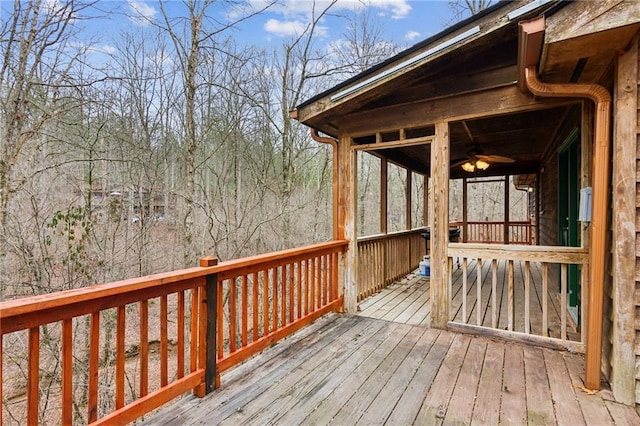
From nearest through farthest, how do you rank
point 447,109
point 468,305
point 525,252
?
point 525,252 < point 447,109 < point 468,305

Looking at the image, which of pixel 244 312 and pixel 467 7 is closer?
pixel 244 312

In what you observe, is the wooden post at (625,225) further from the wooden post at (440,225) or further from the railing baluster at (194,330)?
the railing baluster at (194,330)

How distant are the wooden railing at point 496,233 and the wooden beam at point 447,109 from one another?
323 inches

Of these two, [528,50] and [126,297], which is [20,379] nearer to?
[126,297]

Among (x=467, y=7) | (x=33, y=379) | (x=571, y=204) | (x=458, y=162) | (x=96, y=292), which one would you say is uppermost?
(x=467, y=7)

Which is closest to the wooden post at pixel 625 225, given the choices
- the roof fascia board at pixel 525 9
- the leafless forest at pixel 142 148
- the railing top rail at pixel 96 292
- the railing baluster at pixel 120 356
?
the roof fascia board at pixel 525 9

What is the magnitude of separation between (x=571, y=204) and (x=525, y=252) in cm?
125

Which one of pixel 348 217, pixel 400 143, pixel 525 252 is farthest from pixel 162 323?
pixel 525 252

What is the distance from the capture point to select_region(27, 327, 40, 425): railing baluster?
1.43m

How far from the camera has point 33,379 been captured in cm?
144

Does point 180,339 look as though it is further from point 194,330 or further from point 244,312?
point 244,312

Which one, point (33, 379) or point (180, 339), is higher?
point (33, 379)

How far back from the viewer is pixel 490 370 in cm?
257

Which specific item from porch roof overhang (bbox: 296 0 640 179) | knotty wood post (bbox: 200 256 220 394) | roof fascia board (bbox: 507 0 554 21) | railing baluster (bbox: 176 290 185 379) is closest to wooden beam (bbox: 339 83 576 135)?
porch roof overhang (bbox: 296 0 640 179)
